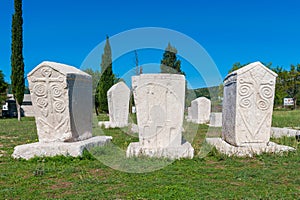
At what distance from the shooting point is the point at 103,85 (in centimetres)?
2500

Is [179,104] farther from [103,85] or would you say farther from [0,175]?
[103,85]

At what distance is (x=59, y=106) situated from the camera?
5703 millimetres

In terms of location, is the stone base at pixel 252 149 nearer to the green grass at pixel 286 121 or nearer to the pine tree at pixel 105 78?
the green grass at pixel 286 121

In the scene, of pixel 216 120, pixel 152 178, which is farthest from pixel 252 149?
pixel 216 120

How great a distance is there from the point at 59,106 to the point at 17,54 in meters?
17.0

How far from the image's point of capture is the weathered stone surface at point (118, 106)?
12391 millimetres

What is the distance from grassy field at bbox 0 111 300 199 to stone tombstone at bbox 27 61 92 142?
746 millimetres

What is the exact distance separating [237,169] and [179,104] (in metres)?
1.79

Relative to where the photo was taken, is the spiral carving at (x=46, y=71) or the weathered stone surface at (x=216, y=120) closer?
the spiral carving at (x=46, y=71)

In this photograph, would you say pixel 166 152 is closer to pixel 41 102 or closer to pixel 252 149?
pixel 252 149

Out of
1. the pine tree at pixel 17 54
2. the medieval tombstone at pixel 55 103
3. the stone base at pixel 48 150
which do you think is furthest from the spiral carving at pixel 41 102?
the pine tree at pixel 17 54

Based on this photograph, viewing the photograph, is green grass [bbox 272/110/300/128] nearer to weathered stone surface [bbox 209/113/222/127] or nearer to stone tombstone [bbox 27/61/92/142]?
weathered stone surface [bbox 209/113/222/127]

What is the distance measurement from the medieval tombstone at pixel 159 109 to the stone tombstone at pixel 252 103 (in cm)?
121

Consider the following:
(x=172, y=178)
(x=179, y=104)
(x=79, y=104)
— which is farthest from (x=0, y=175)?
(x=179, y=104)
